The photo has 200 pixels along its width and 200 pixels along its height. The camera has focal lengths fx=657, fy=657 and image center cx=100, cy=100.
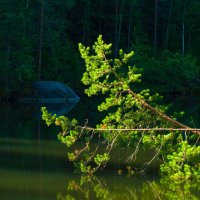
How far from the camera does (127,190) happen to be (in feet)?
42.9

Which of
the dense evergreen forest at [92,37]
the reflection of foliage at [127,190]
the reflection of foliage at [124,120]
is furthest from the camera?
the dense evergreen forest at [92,37]

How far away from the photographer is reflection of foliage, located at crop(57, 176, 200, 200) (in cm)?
1257

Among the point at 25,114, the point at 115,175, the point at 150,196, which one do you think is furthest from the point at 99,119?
the point at 150,196

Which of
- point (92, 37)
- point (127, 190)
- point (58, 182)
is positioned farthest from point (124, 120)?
point (92, 37)

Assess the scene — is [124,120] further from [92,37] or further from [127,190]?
[92,37]

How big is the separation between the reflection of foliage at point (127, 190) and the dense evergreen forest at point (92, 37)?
2672 centimetres

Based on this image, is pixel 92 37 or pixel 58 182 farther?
pixel 92 37

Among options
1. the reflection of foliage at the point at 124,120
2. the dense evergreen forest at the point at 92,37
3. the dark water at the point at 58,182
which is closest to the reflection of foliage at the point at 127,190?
the dark water at the point at 58,182

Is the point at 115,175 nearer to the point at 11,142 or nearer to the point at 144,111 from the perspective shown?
the point at 144,111

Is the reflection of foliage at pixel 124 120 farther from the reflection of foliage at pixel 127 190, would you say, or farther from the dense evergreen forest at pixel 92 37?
the dense evergreen forest at pixel 92 37

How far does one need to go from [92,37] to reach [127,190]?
4425 cm

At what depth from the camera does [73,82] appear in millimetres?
46875

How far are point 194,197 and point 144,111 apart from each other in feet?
6.31

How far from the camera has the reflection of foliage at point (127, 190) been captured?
12570 millimetres
